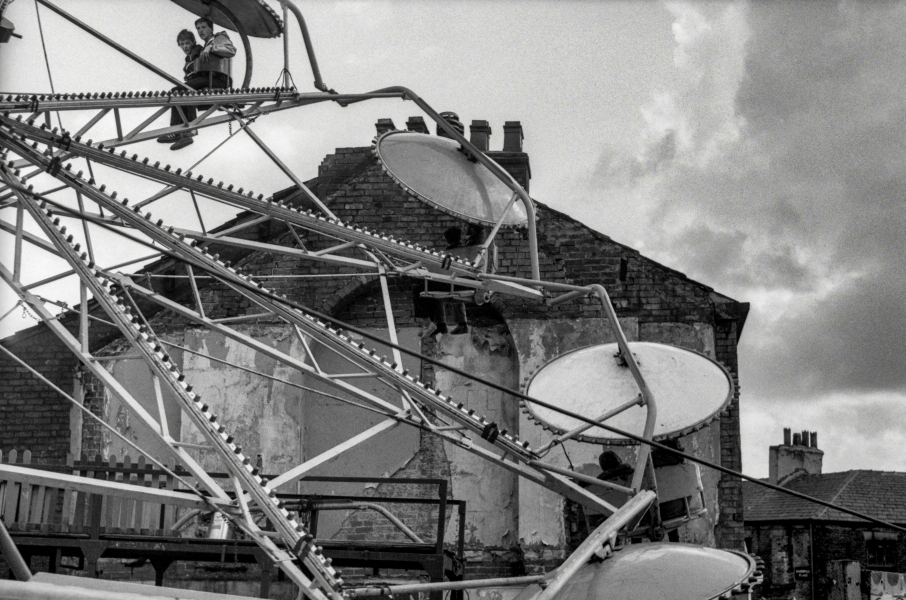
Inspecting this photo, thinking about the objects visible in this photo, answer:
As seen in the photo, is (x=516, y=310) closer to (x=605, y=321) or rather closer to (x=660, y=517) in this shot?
(x=605, y=321)

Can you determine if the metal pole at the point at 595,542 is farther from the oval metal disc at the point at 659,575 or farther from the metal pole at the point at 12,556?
the metal pole at the point at 12,556

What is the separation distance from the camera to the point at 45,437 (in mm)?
18297

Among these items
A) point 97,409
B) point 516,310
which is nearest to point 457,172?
point 516,310

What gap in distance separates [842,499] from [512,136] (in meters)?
27.4

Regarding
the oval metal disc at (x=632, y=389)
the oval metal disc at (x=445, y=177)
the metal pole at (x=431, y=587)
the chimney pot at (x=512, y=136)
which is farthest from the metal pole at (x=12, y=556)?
the chimney pot at (x=512, y=136)

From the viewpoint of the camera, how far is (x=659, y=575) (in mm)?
9828

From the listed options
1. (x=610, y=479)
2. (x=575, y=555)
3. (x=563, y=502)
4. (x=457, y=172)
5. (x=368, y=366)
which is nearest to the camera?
(x=575, y=555)

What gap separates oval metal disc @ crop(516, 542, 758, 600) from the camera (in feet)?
31.8

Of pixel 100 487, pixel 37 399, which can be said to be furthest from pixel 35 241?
pixel 37 399

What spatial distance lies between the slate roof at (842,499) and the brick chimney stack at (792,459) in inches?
109

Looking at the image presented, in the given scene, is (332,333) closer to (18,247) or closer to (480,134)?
(18,247)

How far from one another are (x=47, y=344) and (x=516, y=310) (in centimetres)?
695

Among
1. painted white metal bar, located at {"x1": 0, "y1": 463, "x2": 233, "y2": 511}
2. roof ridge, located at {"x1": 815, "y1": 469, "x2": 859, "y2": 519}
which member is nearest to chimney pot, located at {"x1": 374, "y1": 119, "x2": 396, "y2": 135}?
painted white metal bar, located at {"x1": 0, "y1": 463, "x2": 233, "y2": 511}

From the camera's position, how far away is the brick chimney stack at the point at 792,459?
49125 millimetres
